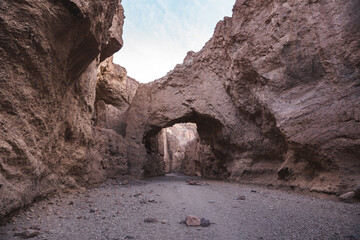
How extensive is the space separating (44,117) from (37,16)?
1524 mm

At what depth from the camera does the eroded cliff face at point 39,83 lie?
2.53 metres

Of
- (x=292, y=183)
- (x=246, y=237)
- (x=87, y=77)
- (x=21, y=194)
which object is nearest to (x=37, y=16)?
(x=21, y=194)

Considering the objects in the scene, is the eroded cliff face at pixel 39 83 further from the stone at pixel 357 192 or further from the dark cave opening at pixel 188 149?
the dark cave opening at pixel 188 149

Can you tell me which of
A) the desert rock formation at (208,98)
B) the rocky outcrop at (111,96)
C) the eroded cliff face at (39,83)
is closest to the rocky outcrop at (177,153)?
the rocky outcrop at (111,96)

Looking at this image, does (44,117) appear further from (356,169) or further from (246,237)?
(356,169)

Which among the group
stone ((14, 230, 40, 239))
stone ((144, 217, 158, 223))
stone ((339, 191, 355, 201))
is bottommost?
stone ((144, 217, 158, 223))

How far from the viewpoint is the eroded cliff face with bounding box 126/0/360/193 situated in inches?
195

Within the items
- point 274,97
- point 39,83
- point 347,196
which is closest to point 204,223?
point 39,83

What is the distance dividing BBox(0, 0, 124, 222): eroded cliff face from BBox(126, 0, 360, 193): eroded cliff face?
498 centimetres

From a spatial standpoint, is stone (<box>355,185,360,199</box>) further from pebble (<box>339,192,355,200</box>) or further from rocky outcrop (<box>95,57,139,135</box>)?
rocky outcrop (<box>95,57,139,135</box>)

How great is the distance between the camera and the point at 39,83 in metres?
3.19

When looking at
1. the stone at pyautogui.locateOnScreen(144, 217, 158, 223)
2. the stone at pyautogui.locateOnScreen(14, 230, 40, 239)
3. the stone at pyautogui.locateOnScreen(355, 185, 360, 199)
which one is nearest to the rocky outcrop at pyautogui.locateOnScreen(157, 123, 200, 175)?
the stone at pyautogui.locateOnScreen(355, 185, 360, 199)

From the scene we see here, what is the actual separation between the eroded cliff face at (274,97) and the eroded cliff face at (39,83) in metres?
4.98

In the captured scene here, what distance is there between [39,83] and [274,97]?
6.03 metres
